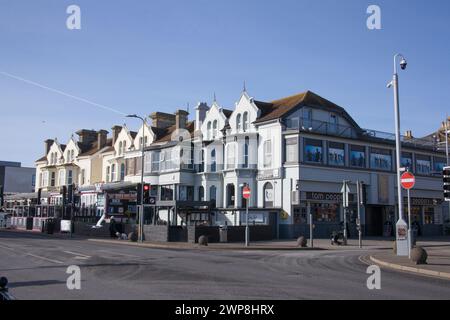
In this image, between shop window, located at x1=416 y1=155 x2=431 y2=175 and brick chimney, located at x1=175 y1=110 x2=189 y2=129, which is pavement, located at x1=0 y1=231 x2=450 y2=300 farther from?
brick chimney, located at x1=175 y1=110 x2=189 y2=129

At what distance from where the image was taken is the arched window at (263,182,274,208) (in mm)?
41156

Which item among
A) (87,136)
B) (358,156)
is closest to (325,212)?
(358,156)

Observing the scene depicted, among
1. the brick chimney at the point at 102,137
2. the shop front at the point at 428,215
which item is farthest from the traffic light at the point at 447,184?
the brick chimney at the point at 102,137

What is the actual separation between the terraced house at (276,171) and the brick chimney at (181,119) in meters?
0.11

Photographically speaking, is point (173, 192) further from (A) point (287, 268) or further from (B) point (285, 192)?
(A) point (287, 268)

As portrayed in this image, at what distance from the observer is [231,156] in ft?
144

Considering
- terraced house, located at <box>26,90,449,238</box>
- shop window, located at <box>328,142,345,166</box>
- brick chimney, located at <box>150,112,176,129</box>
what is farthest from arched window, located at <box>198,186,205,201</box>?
brick chimney, located at <box>150,112,176,129</box>

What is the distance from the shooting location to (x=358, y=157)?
142 ft

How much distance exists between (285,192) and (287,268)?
23.0m

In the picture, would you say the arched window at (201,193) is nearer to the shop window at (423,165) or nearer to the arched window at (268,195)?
the arched window at (268,195)

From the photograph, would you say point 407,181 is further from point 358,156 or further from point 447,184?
point 358,156

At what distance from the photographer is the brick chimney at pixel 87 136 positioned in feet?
228

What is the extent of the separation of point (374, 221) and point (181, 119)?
895 inches
